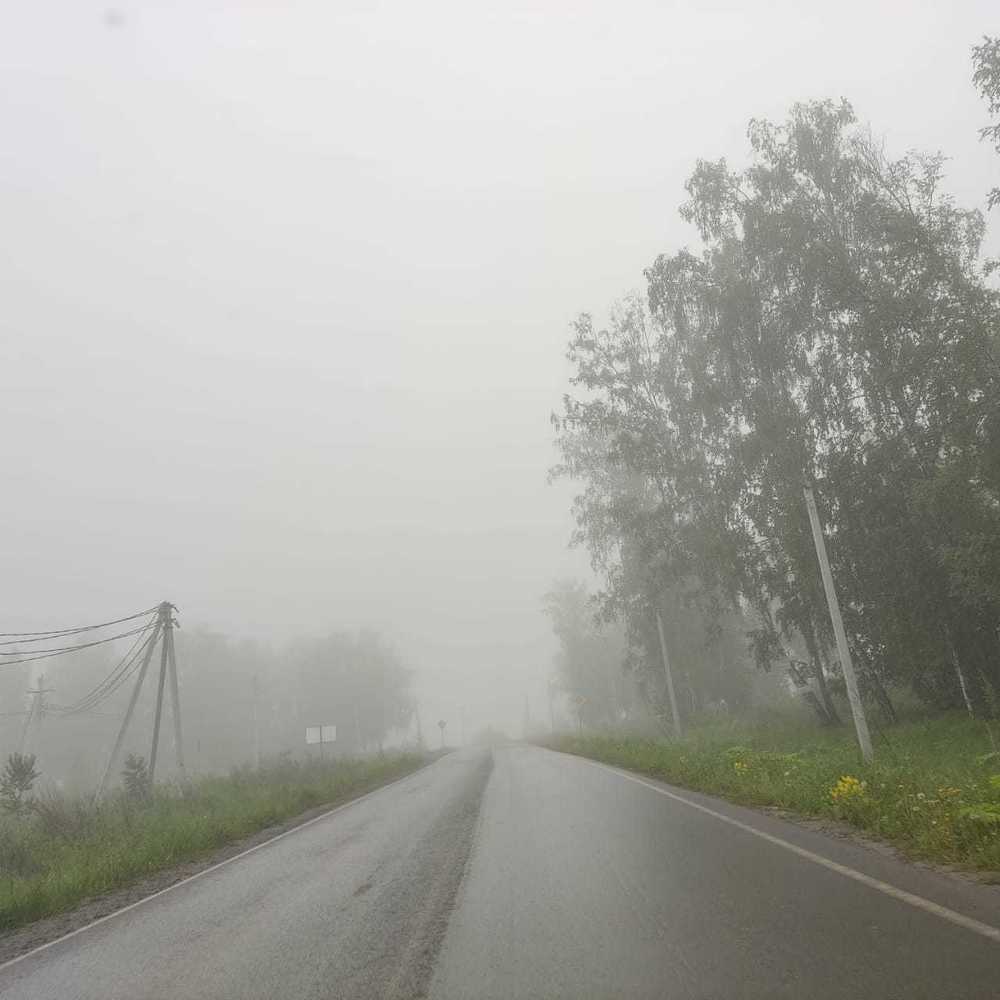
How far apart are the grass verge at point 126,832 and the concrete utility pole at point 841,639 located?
37.4 ft

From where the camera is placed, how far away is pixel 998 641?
14.9m

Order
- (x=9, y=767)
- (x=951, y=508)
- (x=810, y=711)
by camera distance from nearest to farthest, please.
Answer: (x=951, y=508) → (x=9, y=767) → (x=810, y=711)

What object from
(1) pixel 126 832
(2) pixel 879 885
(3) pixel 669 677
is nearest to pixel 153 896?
(1) pixel 126 832

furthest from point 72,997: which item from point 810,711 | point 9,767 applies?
point 810,711

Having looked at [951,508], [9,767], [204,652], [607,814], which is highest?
[204,652]

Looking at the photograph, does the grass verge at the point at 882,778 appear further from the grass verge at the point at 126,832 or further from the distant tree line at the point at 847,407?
the grass verge at the point at 126,832

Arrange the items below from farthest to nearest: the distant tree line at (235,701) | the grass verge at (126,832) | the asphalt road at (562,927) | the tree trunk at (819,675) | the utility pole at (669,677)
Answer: the distant tree line at (235,701) → the utility pole at (669,677) → the tree trunk at (819,675) → the grass verge at (126,832) → the asphalt road at (562,927)

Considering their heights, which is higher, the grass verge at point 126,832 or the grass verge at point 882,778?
the grass verge at point 126,832

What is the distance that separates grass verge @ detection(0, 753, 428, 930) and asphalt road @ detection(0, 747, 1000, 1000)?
152 cm

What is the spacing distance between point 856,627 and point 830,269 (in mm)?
8180

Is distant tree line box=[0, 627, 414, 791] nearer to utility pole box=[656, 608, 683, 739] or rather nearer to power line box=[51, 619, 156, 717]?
power line box=[51, 619, 156, 717]

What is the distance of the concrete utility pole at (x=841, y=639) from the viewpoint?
13.9 m

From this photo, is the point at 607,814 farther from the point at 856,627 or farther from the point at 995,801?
the point at 856,627

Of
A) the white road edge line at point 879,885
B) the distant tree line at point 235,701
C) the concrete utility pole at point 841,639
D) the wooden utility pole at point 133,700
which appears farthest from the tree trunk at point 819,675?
the distant tree line at point 235,701
